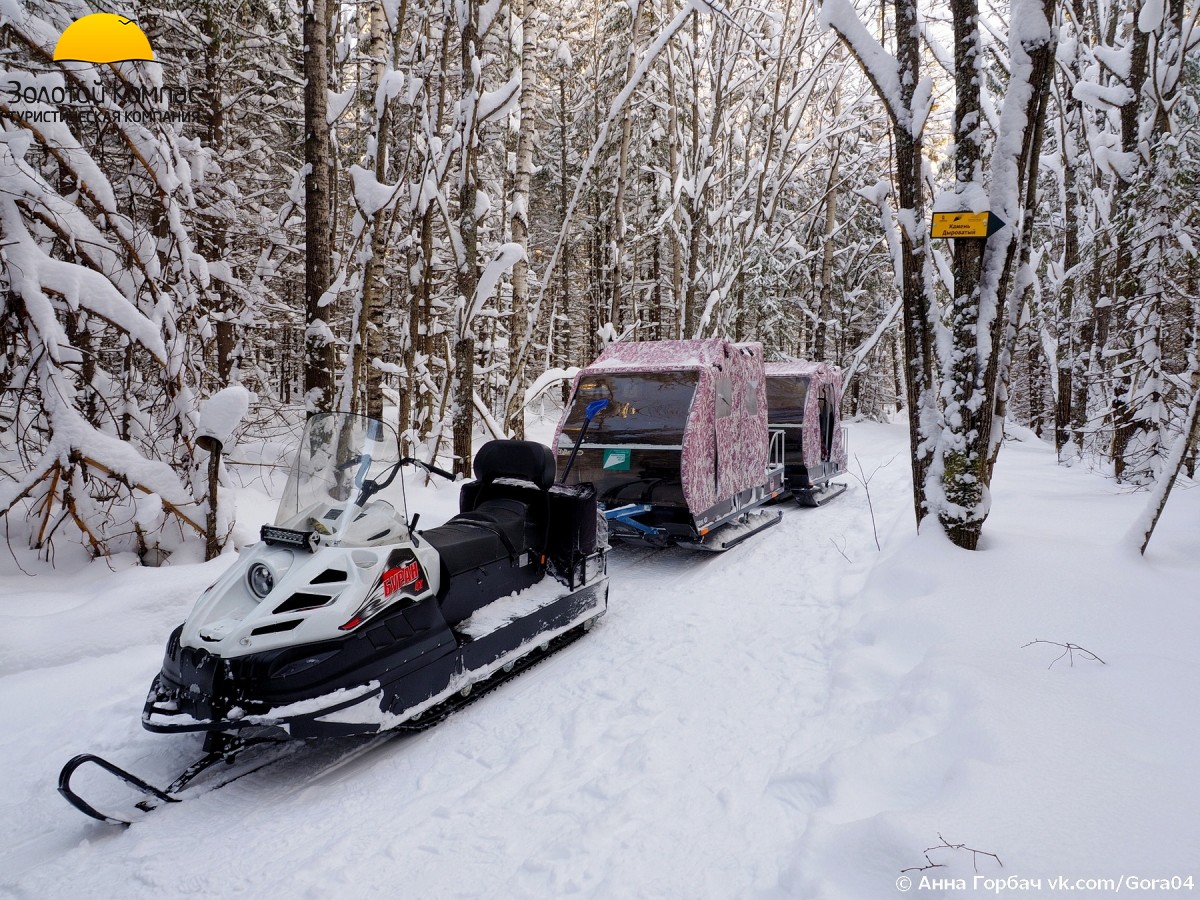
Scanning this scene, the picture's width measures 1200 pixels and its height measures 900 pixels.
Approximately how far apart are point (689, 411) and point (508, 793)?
4.07m

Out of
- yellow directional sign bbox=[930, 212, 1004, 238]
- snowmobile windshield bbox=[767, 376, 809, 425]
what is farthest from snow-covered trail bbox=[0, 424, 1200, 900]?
snowmobile windshield bbox=[767, 376, 809, 425]

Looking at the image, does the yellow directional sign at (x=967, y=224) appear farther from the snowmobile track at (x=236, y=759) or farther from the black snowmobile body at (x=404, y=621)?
the snowmobile track at (x=236, y=759)

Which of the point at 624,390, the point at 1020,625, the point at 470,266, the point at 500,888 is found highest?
the point at 470,266

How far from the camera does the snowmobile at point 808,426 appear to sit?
958 cm

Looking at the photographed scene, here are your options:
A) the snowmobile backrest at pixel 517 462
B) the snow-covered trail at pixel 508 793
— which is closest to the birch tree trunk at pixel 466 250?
the snowmobile backrest at pixel 517 462

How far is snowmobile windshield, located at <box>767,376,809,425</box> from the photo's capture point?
32.2ft

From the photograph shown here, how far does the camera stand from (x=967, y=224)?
15.1ft

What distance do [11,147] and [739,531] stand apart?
6.71 meters

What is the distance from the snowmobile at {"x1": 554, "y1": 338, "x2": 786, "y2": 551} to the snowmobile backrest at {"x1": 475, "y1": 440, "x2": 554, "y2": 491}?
1061 millimetres

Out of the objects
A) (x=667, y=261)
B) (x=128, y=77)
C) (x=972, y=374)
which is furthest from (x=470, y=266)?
(x=667, y=261)

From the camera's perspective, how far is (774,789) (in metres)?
2.81

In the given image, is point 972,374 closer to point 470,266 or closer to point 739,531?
point 739,531

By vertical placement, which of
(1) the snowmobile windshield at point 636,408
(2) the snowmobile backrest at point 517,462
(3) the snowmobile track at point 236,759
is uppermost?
(1) the snowmobile windshield at point 636,408

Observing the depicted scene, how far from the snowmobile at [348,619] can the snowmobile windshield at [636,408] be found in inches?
87.4
